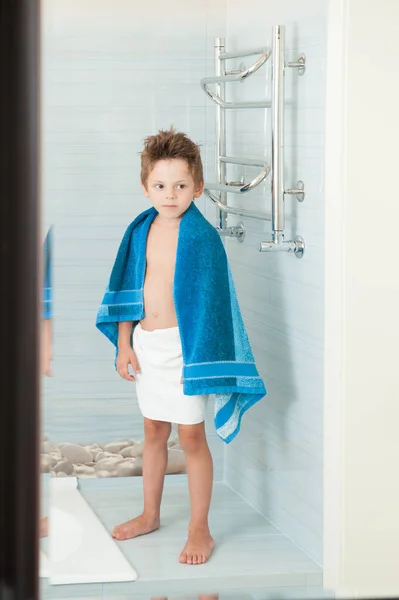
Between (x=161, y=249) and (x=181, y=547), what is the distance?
80 centimetres

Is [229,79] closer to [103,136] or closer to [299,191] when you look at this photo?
[299,191]

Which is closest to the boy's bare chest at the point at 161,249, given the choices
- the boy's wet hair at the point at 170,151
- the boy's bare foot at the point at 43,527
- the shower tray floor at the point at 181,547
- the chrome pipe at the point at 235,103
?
the boy's wet hair at the point at 170,151

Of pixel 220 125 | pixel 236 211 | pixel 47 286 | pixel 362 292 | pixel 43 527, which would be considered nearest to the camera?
pixel 43 527

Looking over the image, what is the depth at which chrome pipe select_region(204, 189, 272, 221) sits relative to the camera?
2436 mm

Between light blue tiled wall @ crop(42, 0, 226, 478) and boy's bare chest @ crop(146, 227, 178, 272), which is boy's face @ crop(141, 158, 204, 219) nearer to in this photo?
boy's bare chest @ crop(146, 227, 178, 272)

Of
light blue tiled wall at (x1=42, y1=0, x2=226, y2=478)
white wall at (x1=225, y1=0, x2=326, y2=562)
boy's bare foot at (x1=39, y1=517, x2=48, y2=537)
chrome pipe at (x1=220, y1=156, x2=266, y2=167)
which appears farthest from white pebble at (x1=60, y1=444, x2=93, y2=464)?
boy's bare foot at (x1=39, y1=517, x2=48, y2=537)

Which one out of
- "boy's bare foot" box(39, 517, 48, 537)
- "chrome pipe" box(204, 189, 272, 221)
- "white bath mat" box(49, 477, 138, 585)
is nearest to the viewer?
"boy's bare foot" box(39, 517, 48, 537)

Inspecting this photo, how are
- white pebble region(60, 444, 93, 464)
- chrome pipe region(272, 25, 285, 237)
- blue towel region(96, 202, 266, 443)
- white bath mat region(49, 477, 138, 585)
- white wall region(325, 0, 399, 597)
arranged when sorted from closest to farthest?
white wall region(325, 0, 399, 597) < white bath mat region(49, 477, 138, 585) < chrome pipe region(272, 25, 285, 237) < blue towel region(96, 202, 266, 443) < white pebble region(60, 444, 93, 464)

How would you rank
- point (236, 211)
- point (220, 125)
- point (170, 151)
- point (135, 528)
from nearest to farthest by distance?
point (170, 151), point (135, 528), point (236, 211), point (220, 125)

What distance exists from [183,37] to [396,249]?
1296 mm

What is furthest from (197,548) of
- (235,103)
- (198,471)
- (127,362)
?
(235,103)

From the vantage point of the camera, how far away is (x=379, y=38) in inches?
75.1

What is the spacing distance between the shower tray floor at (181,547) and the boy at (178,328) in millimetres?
63

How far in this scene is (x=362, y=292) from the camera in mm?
1981
